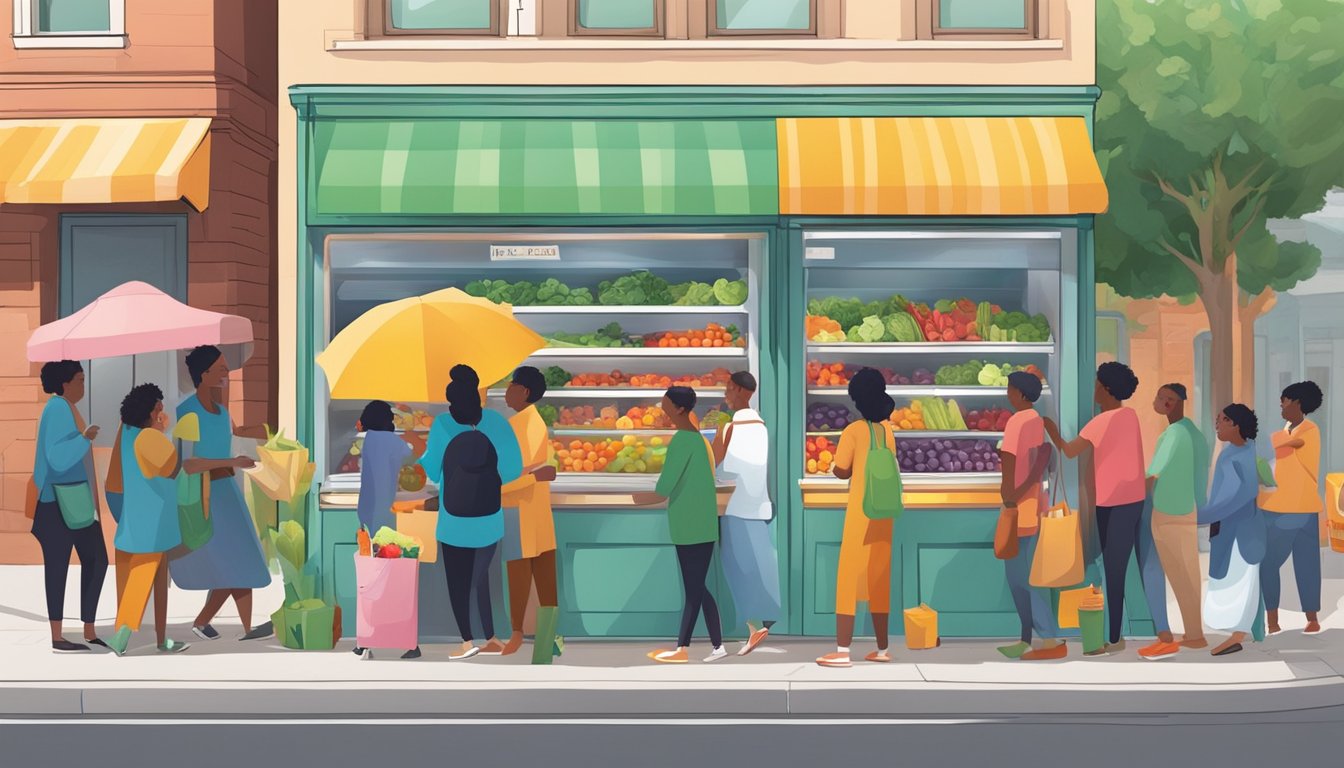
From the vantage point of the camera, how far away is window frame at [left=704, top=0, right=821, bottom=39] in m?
12.0

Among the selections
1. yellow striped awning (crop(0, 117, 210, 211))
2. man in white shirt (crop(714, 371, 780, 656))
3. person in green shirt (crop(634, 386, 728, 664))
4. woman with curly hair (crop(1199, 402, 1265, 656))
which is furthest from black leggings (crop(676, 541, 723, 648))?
yellow striped awning (crop(0, 117, 210, 211))

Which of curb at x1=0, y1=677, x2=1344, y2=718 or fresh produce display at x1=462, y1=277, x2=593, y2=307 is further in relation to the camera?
fresh produce display at x1=462, y1=277, x2=593, y2=307

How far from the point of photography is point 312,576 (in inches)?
434

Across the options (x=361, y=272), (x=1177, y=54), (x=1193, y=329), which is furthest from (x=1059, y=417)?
(x=1193, y=329)

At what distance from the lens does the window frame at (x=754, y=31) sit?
12.0 metres

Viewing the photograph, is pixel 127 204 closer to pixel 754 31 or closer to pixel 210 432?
pixel 210 432

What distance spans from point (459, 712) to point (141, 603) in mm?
2859

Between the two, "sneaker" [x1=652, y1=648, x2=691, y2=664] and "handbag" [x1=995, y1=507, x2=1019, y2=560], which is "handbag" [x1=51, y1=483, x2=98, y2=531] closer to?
"sneaker" [x1=652, y1=648, x2=691, y2=664]

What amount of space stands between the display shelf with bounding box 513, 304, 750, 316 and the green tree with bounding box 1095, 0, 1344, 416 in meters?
10.4

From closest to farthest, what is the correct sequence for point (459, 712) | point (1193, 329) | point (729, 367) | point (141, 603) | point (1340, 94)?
point (459, 712) < point (141, 603) < point (729, 367) < point (1340, 94) < point (1193, 329)

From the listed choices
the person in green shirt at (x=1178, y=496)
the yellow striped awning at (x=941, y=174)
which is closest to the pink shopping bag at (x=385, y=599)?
the yellow striped awning at (x=941, y=174)

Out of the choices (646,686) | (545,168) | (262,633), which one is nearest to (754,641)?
(646,686)

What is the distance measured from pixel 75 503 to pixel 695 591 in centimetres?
448

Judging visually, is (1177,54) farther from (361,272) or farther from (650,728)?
(650,728)
